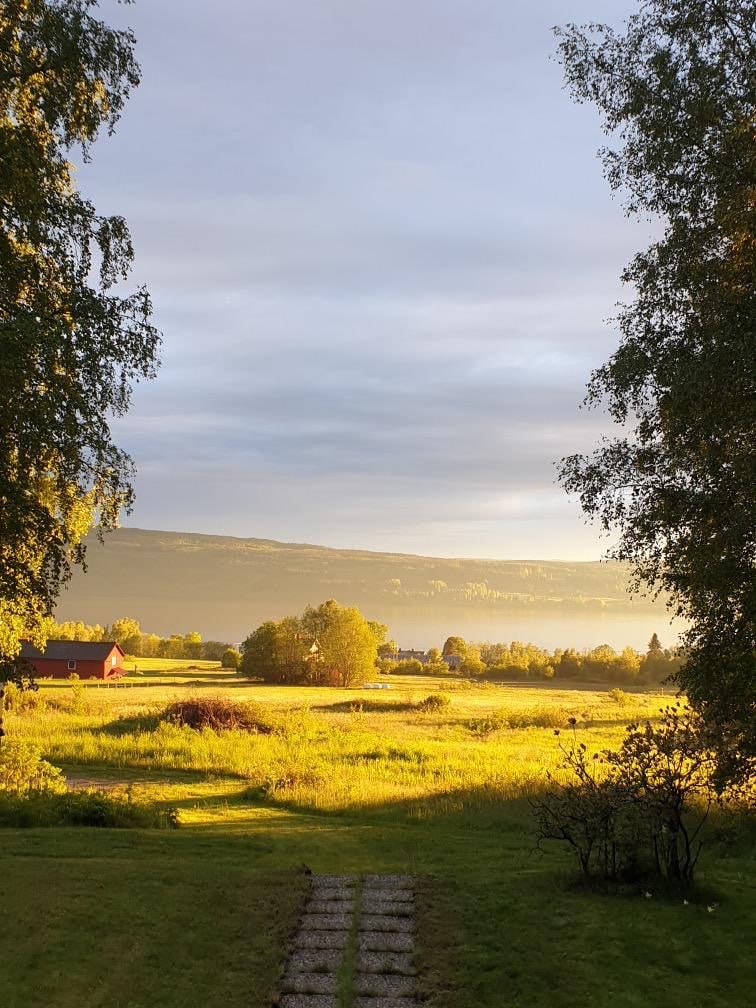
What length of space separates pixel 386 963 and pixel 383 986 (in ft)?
1.84

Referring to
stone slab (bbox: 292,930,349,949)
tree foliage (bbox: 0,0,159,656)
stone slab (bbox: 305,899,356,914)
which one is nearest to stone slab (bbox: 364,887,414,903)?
stone slab (bbox: 305,899,356,914)

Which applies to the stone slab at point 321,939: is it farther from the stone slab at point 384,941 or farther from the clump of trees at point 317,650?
the clump of trees at point 317,650

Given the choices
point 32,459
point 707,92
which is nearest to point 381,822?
point 32,459

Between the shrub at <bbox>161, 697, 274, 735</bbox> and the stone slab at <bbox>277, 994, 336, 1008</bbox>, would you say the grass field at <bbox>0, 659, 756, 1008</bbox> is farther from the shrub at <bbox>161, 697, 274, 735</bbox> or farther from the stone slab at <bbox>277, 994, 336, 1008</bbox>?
the shrub at <bbox>161, 697, 274, 735</bbox>

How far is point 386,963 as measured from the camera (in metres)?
8.43

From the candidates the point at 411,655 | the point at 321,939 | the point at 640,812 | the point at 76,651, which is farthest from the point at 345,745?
the point at 411,655

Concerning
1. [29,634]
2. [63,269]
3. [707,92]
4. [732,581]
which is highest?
[707,92]

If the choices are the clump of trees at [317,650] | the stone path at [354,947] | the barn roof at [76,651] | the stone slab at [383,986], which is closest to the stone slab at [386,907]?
the stone path at [354,947]

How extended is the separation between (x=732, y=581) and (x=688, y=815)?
10.5 metres

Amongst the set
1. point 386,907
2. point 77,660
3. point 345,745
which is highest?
point 386,907

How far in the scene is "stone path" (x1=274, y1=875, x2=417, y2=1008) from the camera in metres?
7.67

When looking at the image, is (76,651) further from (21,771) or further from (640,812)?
(640,812)

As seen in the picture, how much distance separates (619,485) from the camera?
1088 centimetres

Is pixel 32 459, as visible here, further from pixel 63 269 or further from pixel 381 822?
pixel 381 822
